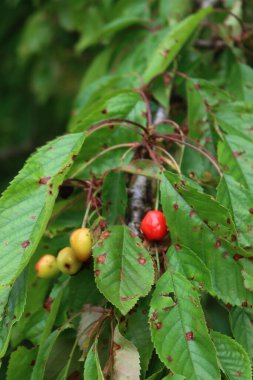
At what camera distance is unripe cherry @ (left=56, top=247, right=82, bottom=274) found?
4.75 ft

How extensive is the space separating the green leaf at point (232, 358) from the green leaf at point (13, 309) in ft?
1.41

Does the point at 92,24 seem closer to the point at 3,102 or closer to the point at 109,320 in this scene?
the point at 3,102

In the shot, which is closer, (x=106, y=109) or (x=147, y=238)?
(x=147, y=238)

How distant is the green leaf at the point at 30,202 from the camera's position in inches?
50.5

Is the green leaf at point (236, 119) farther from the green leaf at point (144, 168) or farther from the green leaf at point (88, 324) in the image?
the green leaf at point (88, 324)

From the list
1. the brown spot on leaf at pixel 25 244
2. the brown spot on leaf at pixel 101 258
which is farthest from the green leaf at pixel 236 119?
the brown spot on leaf at pixel 25 244

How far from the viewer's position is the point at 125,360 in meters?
1.23

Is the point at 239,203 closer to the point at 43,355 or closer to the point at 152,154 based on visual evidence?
the point at 152,154

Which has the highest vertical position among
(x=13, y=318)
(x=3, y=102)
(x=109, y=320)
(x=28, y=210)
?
(x=28, y=210)

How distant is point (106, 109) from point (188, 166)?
0.29 metres

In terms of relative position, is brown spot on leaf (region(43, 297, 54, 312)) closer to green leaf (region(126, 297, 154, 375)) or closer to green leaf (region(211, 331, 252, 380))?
green leaf (region(126, 297, 154, 375))

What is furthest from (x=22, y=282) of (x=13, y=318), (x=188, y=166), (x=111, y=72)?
(x=111, y=72)

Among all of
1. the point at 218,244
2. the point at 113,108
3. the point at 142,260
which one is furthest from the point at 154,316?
the point at 113,108

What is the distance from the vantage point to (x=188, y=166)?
1671 millimetres
